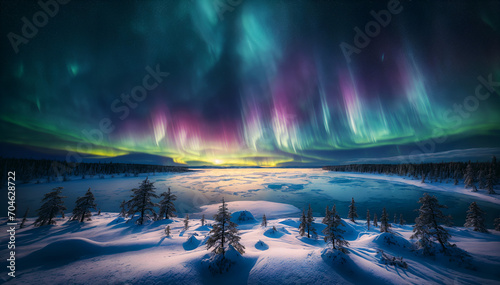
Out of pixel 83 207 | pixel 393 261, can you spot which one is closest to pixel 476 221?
pixel 393 261

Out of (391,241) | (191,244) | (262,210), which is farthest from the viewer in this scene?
(262,210)

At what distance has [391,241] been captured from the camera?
17406mm

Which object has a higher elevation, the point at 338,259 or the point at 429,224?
the point at 429,224

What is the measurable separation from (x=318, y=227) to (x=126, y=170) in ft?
599

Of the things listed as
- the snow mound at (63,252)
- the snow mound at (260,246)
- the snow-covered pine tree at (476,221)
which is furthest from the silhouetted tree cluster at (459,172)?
the snow mound at (63,252)

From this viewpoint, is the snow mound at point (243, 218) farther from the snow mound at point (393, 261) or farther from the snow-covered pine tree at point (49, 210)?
the snow-covered pine tree at point (49, 210)

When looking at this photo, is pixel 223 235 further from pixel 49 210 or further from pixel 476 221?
A: pixel 476 221

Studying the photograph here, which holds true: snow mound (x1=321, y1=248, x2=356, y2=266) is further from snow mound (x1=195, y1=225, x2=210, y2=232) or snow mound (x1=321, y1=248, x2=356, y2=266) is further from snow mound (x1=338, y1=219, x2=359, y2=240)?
snow mound (x1=195, y1=225, x2=210, y2=232)

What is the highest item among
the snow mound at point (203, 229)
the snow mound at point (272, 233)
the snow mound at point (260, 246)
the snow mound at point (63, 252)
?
the snow mound at point (63, 252)

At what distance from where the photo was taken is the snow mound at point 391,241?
16.7 metres

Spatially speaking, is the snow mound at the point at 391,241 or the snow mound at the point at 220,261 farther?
the snow mound at the point at 391,241

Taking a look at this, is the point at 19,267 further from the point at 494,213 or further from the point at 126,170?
the point at 126,170

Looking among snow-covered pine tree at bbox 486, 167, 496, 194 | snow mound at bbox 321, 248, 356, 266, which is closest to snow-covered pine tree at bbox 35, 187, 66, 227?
snow mound at bbox 321, 248, 356, 266

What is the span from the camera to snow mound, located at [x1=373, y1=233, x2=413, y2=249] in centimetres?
1667
